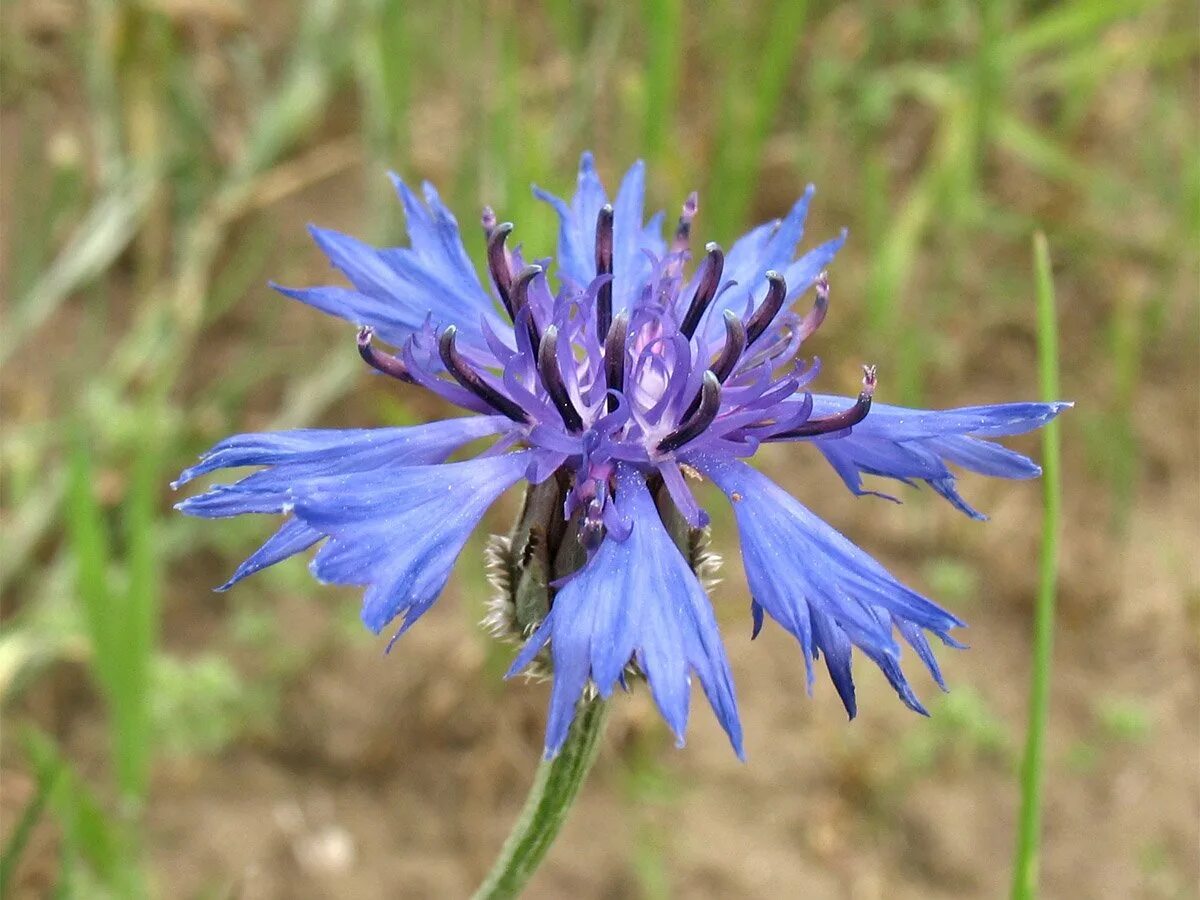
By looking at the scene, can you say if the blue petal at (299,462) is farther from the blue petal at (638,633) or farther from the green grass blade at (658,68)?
the green grass blade at (658,68)

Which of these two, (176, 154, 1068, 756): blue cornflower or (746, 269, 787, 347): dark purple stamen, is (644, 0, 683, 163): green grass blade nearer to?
(176, 154, 1068, 756): blue cornflower

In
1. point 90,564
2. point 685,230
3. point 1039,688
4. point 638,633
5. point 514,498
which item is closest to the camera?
point 638,633

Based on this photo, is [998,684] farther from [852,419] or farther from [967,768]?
[852,419]

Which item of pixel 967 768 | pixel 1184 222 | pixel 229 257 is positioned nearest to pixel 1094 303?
pixel 1184 222

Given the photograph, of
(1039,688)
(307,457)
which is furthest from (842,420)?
(307,457)

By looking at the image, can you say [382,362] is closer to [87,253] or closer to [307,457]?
[307,457]

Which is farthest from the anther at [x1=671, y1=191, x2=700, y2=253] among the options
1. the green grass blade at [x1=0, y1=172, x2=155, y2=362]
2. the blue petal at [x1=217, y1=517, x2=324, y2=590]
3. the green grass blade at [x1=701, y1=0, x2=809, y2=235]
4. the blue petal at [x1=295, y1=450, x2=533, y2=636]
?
the green grass blade at [x1=0, y1=172, x2=155, y2=362]

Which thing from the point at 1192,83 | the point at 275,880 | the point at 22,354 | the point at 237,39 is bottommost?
the point at 275,880
